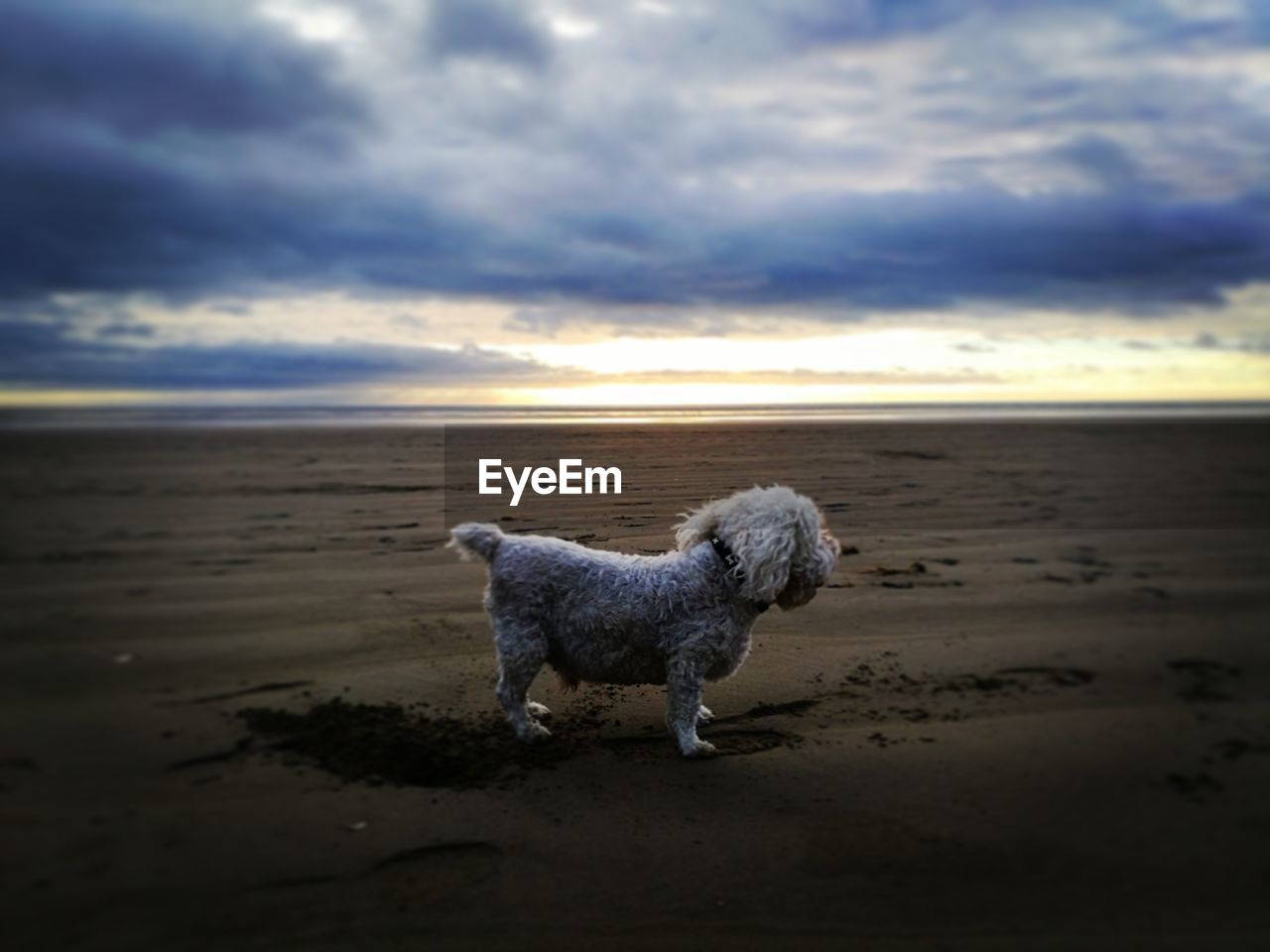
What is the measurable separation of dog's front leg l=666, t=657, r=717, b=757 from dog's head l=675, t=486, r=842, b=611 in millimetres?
524

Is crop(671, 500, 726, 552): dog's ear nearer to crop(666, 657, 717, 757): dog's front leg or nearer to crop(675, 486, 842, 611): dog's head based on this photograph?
crop(675, 486, 842, 611): dog's head

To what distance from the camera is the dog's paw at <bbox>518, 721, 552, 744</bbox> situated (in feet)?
13.9

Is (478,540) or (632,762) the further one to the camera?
(478,540)

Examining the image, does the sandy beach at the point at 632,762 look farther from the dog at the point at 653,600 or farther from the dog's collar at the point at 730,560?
the dog's collar at the point at 730,560

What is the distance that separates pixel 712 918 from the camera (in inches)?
110

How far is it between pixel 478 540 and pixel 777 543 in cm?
169

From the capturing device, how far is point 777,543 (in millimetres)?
4117

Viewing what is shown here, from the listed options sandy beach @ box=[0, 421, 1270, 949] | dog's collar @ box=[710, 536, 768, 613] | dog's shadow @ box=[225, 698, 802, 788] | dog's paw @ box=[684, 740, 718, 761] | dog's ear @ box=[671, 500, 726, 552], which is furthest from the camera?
dog's ear @ box=[671, 500, 726, 552]

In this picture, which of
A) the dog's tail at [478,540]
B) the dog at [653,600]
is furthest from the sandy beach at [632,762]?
the dog's tail at [478,540]

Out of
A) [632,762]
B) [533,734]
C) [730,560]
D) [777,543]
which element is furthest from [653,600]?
[533,734]

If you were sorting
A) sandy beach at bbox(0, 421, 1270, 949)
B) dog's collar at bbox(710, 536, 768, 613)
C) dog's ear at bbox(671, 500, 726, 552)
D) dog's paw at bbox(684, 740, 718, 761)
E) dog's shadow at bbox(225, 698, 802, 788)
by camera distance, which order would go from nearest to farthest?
sandy beach at bbox(0, 421, 1270, 949), dog's shadow at bbox(225, 698, 802, 788), dog's paw at bbox(684, 740, 718, 761), dog's collar at bbox(710, 536, 768, 613), dog's ear at bbox(671, 500, 726, 552)

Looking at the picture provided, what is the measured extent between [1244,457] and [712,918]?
1801 centimetres

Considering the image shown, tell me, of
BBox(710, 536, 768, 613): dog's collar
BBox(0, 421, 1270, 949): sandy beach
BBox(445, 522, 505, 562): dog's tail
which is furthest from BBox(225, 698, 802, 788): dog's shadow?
BBox(445, 522, 505, 562): dog's tail

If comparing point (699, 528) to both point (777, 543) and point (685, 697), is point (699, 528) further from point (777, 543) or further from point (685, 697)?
point (685, 697)
